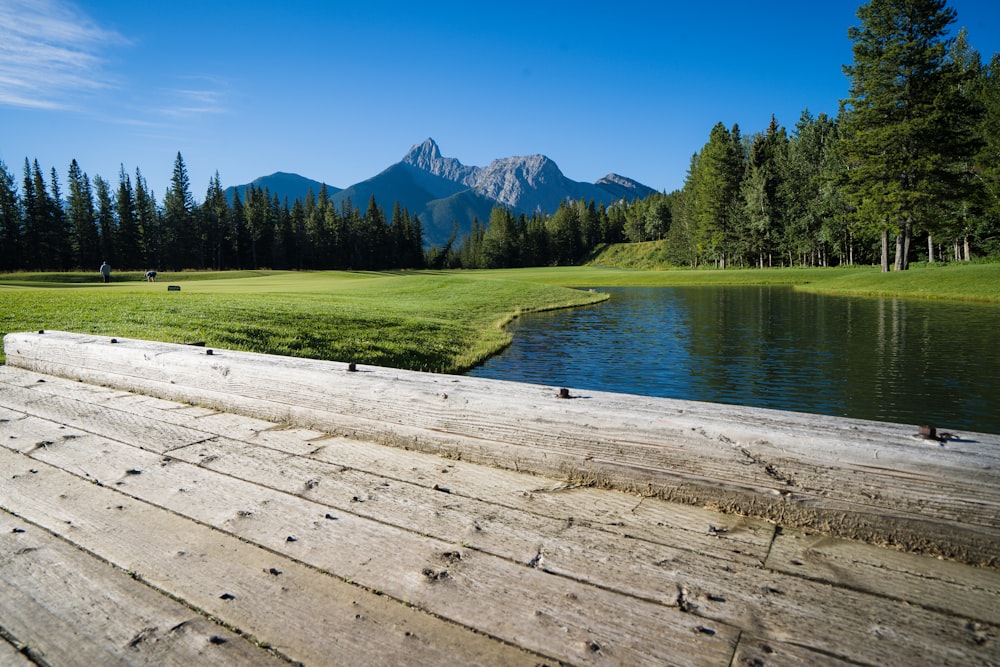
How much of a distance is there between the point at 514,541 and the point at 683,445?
1014 mm

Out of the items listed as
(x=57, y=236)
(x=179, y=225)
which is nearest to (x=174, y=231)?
(x=179, y=225)

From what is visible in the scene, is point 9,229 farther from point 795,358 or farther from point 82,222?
point 795,358

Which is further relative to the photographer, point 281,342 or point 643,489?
point 281,342

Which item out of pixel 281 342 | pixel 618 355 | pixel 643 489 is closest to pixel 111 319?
pixel 281 342

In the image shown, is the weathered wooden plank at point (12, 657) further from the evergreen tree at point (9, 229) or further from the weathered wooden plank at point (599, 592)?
the evergreen tree at point (9, 229)

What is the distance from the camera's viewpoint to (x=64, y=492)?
3.07m

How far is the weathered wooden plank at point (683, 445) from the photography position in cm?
223

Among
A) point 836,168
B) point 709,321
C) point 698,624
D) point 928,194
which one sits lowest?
point 709,321

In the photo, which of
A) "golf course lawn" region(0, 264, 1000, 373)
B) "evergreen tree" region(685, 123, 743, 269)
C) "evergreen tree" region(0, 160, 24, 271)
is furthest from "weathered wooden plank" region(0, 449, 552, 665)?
"evergreen tree" region(0, 160, 24, 271)

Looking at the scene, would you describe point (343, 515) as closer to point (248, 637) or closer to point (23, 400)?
point (248, 637)

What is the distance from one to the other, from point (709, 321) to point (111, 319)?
70.3ft

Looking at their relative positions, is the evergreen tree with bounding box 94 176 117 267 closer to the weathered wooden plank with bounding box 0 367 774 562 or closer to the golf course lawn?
the golf course lawn

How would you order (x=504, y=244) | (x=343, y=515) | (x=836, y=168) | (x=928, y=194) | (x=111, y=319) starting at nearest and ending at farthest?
(x=343, y=515)
(x=111, y=319)
(x=928, y=194)
(x=836, y=168)
(x=504, y=244)

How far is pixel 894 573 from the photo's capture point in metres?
2.15
